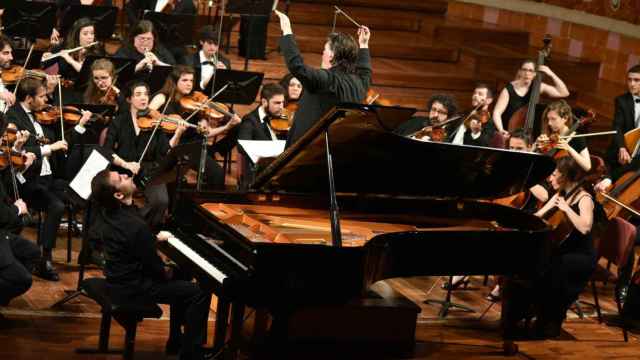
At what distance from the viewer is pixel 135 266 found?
15.6ft

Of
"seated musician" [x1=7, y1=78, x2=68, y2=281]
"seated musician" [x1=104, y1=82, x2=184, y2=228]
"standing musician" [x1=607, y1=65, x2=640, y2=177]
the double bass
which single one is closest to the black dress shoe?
"seated musician" [x1=7, y1=78, x2=68, y2=281]

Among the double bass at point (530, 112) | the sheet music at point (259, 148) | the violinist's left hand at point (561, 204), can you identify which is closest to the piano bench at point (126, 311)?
the sheet music at point (259, 148)

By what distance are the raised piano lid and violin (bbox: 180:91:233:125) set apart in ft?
7.03

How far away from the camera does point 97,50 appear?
7789 millimetres

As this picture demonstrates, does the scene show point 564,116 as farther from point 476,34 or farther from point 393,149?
point 476,34

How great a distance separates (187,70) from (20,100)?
117 cm

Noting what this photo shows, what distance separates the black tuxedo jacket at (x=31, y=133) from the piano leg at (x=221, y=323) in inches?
72.1

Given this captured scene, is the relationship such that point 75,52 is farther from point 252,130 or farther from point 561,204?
point 561,204

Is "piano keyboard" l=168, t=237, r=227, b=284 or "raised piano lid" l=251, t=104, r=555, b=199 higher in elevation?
"raised piano lid" l=251, t=104, r=555, b=199

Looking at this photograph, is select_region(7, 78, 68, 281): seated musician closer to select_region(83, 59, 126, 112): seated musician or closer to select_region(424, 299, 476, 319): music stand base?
select_region(83, 59, 126, 112): seated musician

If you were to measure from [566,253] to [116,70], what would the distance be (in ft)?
10.2

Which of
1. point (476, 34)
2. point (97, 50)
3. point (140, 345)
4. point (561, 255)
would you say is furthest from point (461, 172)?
point (476, 34)

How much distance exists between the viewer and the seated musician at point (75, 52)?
7.46 m

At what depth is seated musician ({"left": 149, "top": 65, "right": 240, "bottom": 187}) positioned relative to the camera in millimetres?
6992
